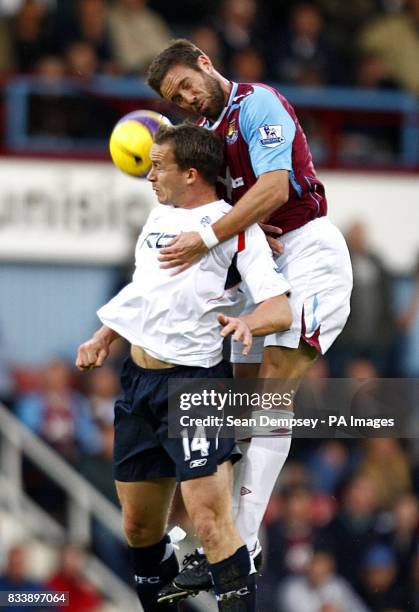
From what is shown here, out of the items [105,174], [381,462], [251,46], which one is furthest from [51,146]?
[381,462]

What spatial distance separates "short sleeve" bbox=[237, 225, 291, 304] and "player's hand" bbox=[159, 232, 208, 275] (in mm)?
185

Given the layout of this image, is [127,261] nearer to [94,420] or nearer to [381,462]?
[94,420]

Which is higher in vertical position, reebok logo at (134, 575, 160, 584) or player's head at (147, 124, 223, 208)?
player's head at (147, 124, 223, 208)

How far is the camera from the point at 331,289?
6.13 m

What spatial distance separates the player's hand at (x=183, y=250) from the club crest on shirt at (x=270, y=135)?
1.63ft

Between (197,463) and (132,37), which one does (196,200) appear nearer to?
(197,463)

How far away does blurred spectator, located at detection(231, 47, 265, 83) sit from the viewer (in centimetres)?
1234

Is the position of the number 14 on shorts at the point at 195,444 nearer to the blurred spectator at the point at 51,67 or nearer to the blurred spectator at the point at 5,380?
the blurred spectator at the point at 5,380

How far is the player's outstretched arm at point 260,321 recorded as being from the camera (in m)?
5.47

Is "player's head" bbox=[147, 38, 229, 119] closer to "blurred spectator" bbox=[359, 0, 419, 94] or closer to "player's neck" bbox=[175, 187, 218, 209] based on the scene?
"player's neck" bbox=[175, 187, 218, 209]

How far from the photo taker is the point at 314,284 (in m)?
6.10

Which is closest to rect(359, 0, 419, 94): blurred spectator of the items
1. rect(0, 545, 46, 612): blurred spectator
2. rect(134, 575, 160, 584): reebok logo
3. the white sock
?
rect(0, 545, 46, 612): blurred spectator

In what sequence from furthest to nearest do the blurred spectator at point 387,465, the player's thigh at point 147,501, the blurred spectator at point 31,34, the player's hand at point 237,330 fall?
the blurred spectator at point 31,34 → the blurred spectator at point 387,465 → the player's thigh at point 147,501 → the player's hand at point 237,330


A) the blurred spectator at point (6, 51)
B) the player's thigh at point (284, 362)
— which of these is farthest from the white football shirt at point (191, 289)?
the blurred spectator at point (6, 51)
